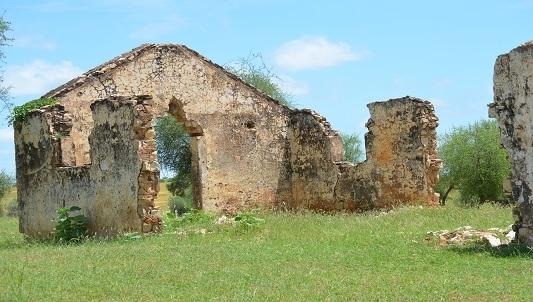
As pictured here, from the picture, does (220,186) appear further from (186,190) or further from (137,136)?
(186,190)

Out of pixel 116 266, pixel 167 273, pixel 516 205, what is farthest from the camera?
pixel 516 205

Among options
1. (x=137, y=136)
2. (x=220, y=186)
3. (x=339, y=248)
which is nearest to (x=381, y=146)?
(x=220, y=186)

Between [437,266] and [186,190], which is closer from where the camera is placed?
[437,266]

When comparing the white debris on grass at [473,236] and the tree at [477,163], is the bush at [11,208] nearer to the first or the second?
the tree at [477,163]

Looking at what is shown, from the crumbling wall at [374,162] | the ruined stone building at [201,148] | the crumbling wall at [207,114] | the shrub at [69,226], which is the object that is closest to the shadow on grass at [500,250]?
the ruined stone building at [201,148]

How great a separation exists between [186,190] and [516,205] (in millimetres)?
26256

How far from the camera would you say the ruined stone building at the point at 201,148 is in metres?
16.2

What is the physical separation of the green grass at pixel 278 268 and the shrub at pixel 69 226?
4.78 feet

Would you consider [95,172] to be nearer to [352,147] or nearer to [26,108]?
[26,108]

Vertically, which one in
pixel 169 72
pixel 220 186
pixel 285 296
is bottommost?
pixel 285 296

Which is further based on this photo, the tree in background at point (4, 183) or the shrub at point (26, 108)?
the tree in background at point (4, 183)

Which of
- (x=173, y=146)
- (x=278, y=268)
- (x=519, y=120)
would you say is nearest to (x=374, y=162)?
(x=519, y=120)

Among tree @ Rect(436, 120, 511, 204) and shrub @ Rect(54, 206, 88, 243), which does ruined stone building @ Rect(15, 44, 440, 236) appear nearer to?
shrub @ Rect(54, 206, 88, 243)

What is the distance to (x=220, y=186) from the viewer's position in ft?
67.5
